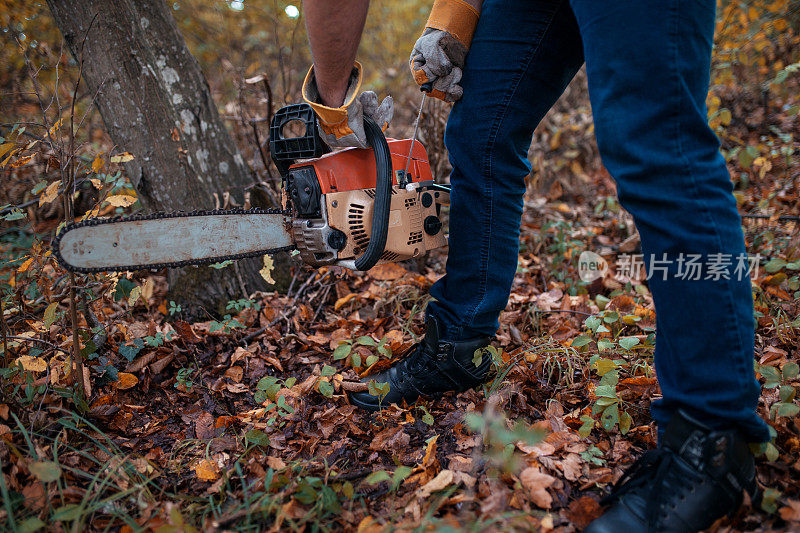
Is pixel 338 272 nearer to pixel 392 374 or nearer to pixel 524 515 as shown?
pixel 392 374

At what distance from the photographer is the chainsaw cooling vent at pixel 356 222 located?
172 centimetres

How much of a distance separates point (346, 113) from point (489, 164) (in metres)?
0.52

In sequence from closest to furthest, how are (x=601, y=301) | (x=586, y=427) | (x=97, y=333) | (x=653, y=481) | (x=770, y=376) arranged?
1. (x=653, y=481)
2. (x=770, y=376)
3. (x=586, y=427)
4. (x=97, y=333)
5. (x=601, y=301)

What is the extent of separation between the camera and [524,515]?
1204 millimetres

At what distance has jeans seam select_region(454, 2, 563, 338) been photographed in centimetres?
156

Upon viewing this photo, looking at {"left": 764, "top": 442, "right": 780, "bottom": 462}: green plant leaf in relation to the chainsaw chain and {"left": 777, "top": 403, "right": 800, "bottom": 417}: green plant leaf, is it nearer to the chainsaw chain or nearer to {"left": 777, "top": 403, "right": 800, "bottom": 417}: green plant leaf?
{"left": 777, "top": 403, "right": 800, "bottom": 417}: green plant leaf

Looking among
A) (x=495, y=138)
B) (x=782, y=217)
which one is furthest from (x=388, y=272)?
(x=782, y=217)

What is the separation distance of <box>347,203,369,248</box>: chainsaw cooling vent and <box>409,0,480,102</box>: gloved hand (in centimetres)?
49

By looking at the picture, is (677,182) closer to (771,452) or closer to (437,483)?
(771,452)

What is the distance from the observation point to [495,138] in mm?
1653

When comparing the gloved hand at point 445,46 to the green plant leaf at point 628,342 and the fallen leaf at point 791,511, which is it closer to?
the green plant leaf at point 628,342

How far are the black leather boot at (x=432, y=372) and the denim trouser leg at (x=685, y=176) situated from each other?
79 centimetres

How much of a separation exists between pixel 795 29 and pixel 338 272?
4.51 meters

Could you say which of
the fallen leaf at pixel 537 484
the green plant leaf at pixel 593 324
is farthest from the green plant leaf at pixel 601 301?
the fallen leaf at pixel 537 484
